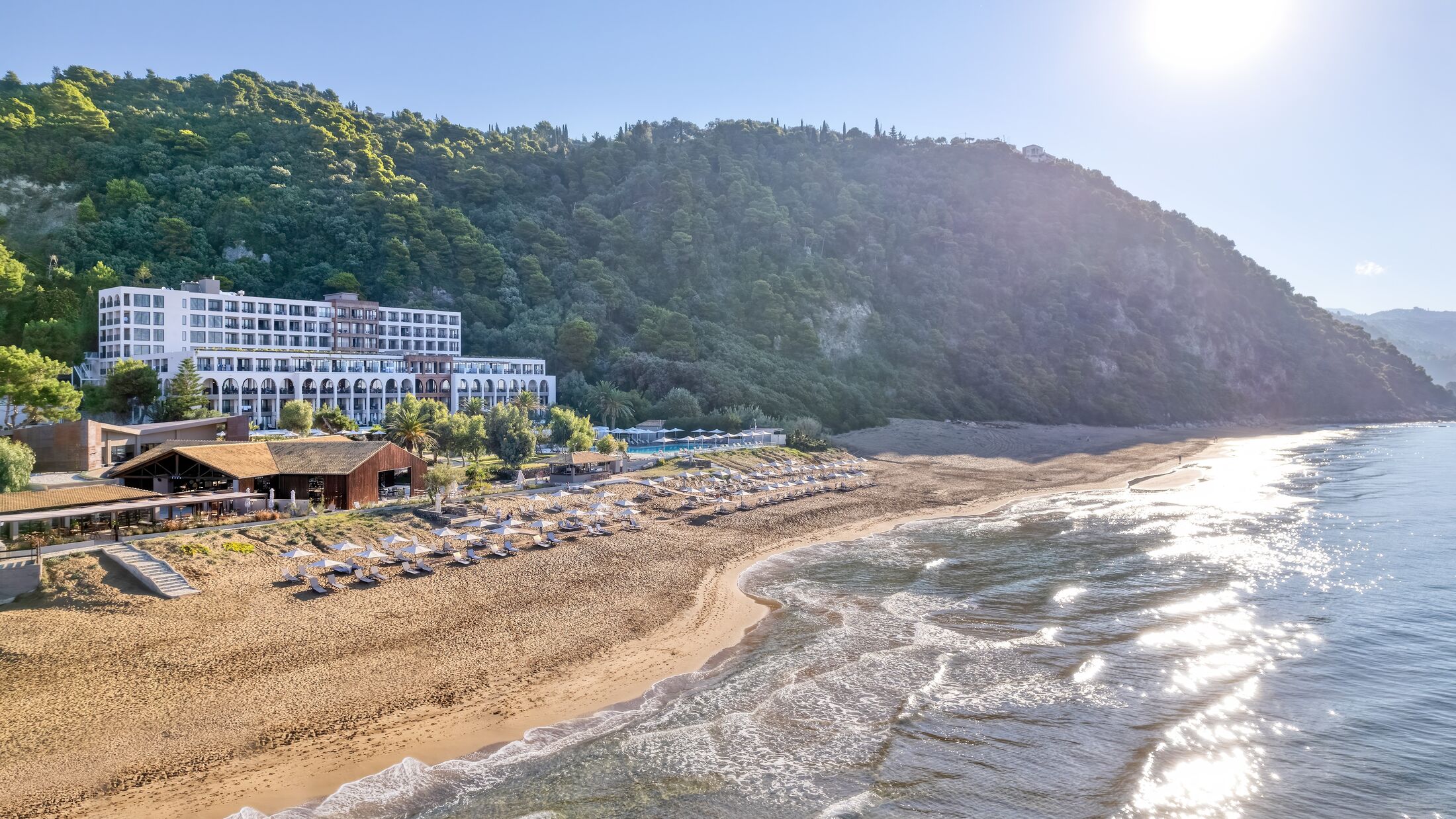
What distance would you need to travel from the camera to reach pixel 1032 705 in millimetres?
20062

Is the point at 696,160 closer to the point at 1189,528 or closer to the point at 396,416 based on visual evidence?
the point at 396,416

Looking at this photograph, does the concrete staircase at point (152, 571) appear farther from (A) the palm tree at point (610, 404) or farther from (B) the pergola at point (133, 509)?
(A) the palm tree at point (610, 404)

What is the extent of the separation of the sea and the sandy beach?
1362mm

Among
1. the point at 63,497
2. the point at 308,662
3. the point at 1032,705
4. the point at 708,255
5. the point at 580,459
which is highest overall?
the point at 708,255

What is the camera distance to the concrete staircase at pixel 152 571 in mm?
23547

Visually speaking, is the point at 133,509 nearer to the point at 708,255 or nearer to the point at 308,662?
the point at 308,662

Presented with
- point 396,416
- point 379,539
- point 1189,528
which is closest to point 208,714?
point 379,539

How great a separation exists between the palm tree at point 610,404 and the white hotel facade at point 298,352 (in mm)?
6225

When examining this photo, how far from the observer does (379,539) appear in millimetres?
30953

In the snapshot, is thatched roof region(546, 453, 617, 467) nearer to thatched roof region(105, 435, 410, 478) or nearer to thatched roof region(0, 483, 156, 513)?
thatched roof region(105, 435, 410, 478)

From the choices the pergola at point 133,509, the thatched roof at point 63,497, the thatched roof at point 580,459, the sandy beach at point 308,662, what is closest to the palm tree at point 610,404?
Answer: the thatched roof at point 580,459

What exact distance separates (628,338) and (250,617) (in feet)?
247

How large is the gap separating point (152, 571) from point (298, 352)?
159ft

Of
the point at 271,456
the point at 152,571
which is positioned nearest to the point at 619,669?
the point at 152,571
